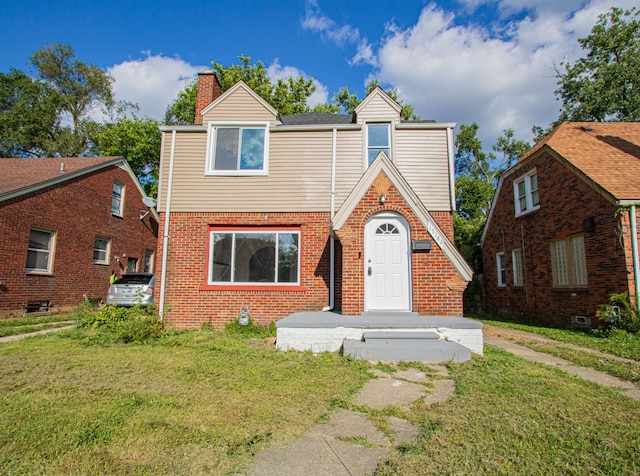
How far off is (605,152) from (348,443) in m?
13.1

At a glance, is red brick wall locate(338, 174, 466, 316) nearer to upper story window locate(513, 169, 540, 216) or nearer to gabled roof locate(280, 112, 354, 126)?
gabled roof locate(280, 112, 354, 126)

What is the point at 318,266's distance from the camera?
9.34 meters

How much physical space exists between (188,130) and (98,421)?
27.8 ft

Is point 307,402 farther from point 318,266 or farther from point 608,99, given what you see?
point 608,99

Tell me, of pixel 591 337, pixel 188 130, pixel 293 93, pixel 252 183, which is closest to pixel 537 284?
pixel 591 337

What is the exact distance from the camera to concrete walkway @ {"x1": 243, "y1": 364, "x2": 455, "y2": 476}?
2696 mm

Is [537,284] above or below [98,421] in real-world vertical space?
above

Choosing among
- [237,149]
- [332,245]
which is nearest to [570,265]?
[332,245]

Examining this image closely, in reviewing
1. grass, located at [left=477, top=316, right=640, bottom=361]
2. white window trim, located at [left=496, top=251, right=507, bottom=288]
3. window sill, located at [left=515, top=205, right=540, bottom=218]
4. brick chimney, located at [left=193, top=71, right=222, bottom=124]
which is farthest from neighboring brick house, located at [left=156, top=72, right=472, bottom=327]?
white window trim, located at [left=496, top=251, right=507, bottom=288]

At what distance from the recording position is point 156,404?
3898 mm

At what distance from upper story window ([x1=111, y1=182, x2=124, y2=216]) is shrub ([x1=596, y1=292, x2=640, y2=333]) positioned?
769 inches

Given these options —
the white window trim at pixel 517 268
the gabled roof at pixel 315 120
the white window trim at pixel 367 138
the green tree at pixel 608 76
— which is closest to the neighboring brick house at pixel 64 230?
the gabled roof at pixel 315 120

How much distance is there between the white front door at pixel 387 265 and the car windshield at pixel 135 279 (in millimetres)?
8870

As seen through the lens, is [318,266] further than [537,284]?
No
